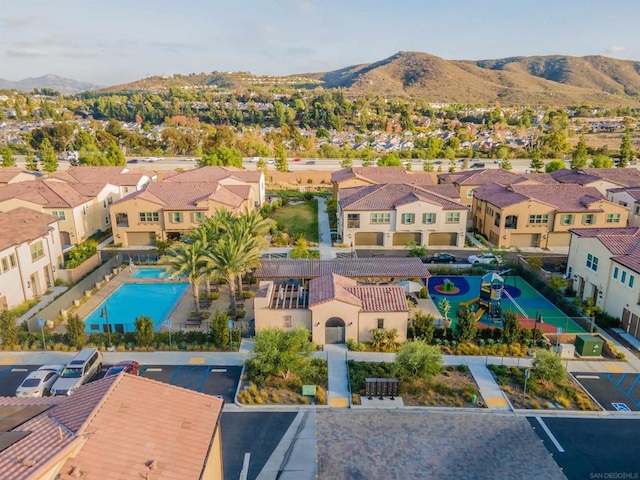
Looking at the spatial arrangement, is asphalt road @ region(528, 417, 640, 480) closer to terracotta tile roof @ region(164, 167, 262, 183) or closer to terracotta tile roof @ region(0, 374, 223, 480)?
terracotta tile roof @ region(0, 374, 223, 480)

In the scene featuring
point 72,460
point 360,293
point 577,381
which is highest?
point 72,460

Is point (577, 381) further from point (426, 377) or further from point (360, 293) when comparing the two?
point (360, 293)

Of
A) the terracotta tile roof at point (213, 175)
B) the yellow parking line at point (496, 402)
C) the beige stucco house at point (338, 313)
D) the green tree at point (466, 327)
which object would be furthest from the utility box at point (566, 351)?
the terracotta tile roof at point (213, 175)

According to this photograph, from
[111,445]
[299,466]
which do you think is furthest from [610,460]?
[111,445]

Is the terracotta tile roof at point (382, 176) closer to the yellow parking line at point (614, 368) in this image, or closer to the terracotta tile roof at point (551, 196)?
the terracotta tile roof at point (551, 196)

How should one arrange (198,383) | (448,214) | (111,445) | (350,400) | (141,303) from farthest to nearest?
(448,214) → (141,303) → (198,383) → (350,400) → (111,445)
